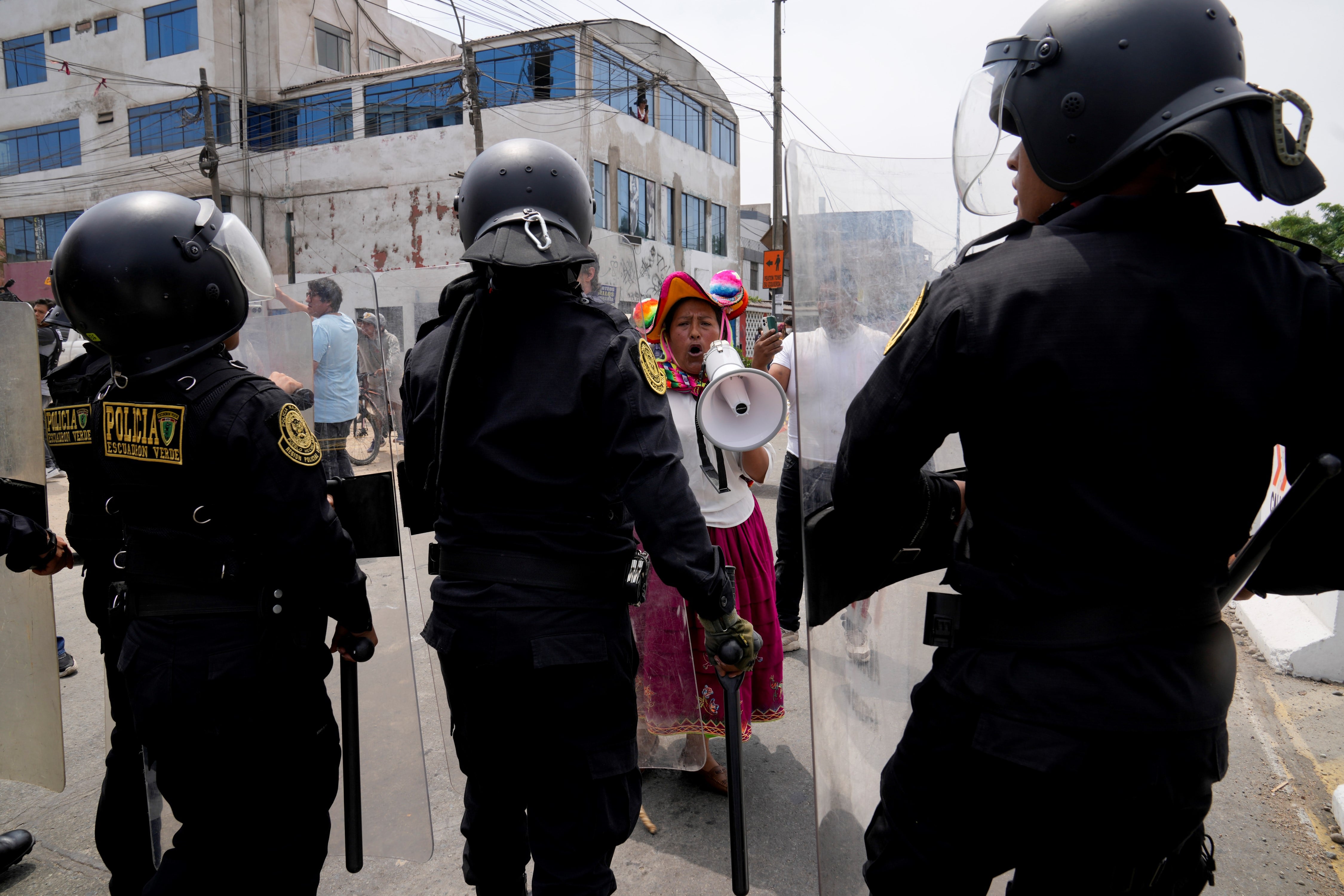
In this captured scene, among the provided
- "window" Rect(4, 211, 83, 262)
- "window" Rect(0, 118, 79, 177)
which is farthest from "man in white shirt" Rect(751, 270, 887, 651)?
"window" Rect(0, 118, 79, 177)

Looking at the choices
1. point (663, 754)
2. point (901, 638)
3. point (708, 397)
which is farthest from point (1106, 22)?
point (663, 754)

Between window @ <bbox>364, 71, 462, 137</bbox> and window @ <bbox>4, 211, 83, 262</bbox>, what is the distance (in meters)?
12.3

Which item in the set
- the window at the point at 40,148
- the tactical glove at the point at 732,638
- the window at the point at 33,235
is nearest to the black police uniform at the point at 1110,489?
the tactical glove at the point at 732,638

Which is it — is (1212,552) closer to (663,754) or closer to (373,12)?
(663,754)

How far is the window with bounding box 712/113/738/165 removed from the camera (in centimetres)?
2852

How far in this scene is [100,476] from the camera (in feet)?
6.26

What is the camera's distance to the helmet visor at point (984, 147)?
1.41 metres

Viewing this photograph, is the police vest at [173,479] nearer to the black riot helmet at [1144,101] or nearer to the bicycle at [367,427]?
the bicycle at [367,427]

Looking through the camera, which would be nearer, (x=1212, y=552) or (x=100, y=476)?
(x=1212, y=552)

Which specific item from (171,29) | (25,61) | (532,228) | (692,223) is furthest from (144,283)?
(25,61)

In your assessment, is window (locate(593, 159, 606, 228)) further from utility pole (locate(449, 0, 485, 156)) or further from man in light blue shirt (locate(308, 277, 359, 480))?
man in light blue shirt (locate(308, 277, 359, 480))

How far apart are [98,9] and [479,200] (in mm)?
33237

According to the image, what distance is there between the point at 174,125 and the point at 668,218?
15500mm

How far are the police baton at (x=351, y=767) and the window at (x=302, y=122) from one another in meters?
24.4
